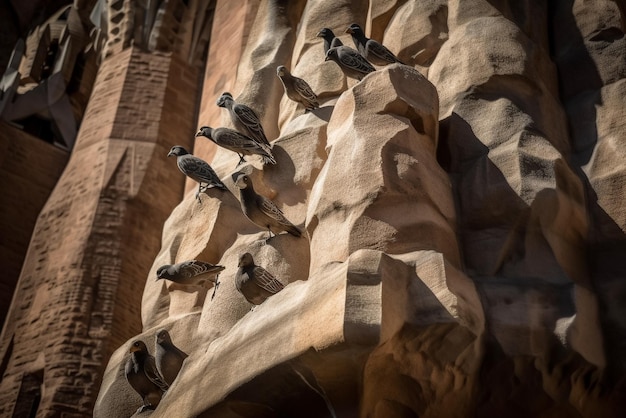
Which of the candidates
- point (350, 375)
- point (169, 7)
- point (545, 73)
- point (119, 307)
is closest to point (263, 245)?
point (350, 375)

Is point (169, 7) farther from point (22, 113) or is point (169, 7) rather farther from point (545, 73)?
point (545, 73)

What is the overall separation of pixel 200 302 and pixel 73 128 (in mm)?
6081

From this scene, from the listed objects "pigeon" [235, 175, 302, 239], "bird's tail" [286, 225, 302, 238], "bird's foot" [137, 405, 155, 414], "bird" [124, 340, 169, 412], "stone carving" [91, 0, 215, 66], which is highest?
"stone carving" [91, 0, 215, 66]

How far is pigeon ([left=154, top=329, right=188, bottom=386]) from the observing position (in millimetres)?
4395

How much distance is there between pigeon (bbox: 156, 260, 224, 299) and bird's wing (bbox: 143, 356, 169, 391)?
0.42 m

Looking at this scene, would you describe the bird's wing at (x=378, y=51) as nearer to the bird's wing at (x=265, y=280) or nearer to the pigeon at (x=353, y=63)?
the pigeon at (x=353, y=63)

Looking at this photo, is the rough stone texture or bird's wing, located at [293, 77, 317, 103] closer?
bird's wing, located at [293, 77, 317, 103]

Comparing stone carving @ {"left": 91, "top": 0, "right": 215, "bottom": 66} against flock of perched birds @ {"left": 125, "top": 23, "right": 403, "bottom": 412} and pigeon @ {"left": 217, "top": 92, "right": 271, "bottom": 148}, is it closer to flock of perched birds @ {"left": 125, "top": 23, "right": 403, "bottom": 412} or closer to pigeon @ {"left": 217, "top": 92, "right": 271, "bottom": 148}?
flock of perched birds @ {"left": 125, "top": 23, "right": 403, "bottom": 412}

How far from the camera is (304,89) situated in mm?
5082

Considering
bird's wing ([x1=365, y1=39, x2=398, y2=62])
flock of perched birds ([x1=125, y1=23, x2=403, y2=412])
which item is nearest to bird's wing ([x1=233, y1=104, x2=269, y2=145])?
flock of perched birds ([x1=125, y1=23, x2=403, y2=412])

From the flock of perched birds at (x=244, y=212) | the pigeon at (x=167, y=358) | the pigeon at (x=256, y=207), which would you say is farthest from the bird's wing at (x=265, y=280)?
the pigeon at (x=167, y=358)

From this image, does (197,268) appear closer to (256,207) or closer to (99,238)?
(256,207)

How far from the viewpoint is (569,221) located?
13.4 feet

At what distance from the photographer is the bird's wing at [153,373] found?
4.39m
